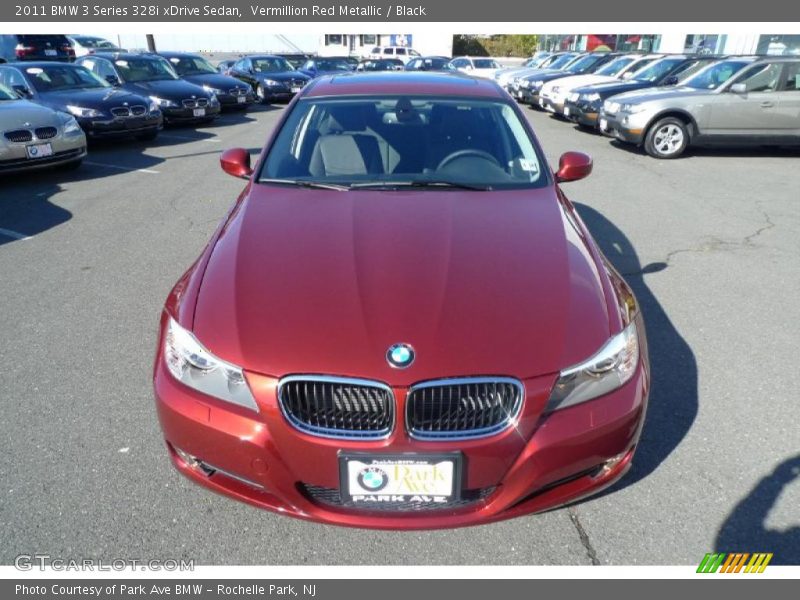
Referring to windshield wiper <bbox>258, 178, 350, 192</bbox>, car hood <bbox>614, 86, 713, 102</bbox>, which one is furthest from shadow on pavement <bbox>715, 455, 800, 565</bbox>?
car hood <bbox>614, 86, 713, 102</bbox>

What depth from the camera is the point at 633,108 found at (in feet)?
32.0

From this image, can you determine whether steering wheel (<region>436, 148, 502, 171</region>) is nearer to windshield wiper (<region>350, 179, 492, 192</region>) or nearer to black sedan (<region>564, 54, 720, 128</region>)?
windshield wiper (<region>350, 179, 492, 192</region>)

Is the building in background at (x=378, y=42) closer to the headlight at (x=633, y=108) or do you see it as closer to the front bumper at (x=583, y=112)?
the front bumper at (x=583, y=112)

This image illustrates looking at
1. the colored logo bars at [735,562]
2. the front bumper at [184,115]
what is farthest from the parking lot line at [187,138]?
the colored logo bars at [735,562]

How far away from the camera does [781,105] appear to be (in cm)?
938

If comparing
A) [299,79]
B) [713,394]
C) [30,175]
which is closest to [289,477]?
[713,394]

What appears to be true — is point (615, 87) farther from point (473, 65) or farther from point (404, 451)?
point (404, 451)

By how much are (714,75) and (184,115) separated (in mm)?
10646

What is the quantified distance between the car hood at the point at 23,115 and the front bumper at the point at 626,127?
9.00 m

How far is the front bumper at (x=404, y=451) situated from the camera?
189cm

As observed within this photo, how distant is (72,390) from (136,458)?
2.67ft

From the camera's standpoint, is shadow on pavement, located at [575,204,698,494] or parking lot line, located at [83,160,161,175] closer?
shadow on pavement, located at [575,204,698,494]

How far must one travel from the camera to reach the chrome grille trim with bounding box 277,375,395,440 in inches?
74.5

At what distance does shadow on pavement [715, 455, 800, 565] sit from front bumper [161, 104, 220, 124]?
1259cm
